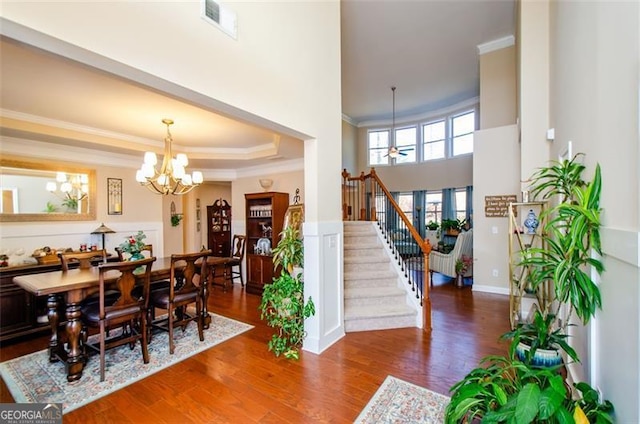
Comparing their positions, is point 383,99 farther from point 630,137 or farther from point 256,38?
point 630,137

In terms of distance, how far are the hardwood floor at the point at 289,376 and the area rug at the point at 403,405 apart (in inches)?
3.1

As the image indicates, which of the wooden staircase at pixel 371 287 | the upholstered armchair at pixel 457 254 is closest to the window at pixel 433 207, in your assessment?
the upholstered armchair at pixel 457 254

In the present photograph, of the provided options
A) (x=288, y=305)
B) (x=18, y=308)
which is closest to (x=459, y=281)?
(x=288, y=305)

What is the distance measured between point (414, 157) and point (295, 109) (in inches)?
269

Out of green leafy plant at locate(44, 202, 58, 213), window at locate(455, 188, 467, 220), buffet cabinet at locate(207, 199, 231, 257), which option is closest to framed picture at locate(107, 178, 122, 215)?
green leafy plant at locate(44, 202, 58, 213)

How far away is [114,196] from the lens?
193 inches

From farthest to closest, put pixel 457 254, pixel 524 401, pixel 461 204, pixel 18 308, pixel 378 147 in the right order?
pixel 378 147, pixel 461 204, pixel 457 254, pixel 18 308, pixel 524 401

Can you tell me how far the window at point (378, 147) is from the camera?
9.17m

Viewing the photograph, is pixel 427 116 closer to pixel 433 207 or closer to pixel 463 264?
pixel 433 207

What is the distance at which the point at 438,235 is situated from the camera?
7973mm

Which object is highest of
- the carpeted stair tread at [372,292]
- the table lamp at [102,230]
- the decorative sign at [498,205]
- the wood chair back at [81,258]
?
the decorative sign at [498,205]

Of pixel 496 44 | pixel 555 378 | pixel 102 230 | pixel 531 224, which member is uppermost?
pixel 496 44

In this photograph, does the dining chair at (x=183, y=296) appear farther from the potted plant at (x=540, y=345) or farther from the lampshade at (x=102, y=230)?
the potted plant at (x=540, y=345)

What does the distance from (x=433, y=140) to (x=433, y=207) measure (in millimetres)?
2032
